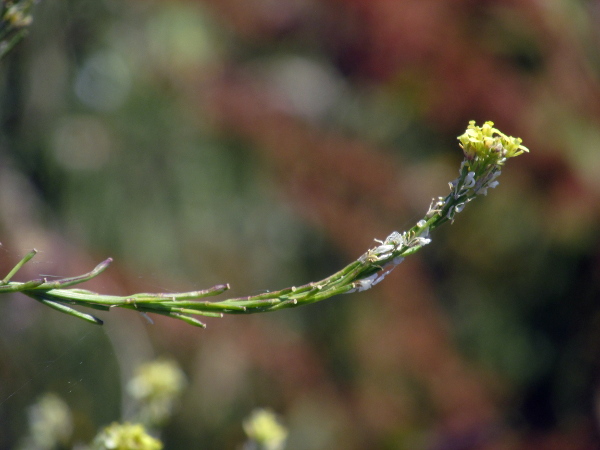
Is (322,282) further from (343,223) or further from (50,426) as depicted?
(343,223)

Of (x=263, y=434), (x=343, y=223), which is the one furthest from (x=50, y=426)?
(x=343, y=223)

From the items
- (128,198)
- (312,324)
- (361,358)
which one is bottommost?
(361,358)

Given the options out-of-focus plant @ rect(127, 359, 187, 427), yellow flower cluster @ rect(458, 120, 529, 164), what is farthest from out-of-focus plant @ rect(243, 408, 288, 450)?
yellow flower cluster @ rect(458, 120, 529, 164)

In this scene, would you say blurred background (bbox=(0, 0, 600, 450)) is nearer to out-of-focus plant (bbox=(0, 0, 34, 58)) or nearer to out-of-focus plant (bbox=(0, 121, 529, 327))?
out-of-focus plant (bbox=(0, 0, 34, 58))

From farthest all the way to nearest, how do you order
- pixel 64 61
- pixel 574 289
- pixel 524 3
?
pixel 64 61 → pixel 574 289 → pixel 524 3

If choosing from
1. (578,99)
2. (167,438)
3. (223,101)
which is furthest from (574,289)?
(167,438)

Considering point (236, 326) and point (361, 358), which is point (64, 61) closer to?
point (236, 326)
